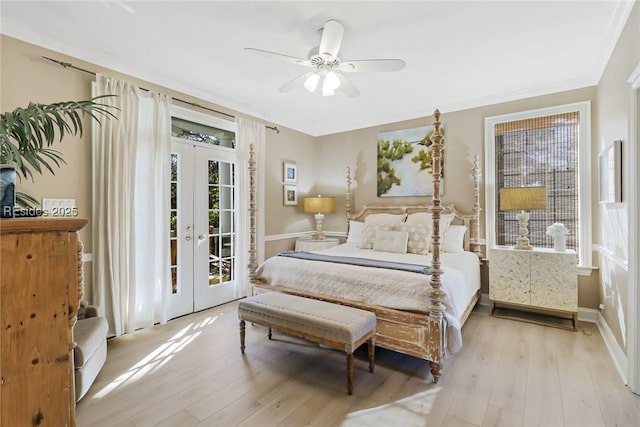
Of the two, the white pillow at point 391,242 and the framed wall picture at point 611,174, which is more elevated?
the framed wall picture at point 611,174

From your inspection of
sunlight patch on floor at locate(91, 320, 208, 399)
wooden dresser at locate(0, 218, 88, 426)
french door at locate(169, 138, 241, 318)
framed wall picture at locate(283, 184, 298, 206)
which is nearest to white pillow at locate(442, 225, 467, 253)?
framed wall picture at locate(283, 184, 298, 206)

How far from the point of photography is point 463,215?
408cm

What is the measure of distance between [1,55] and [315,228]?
168 inches

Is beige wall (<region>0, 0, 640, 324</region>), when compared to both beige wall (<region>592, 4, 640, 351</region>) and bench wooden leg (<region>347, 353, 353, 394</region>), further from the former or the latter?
bench wooden leg (<region>347, 353, 353, 394</region>)

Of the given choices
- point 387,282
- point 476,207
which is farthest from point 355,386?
point 476,207

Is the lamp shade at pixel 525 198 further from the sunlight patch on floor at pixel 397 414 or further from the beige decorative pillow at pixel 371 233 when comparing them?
the sunlight patch on floor at pixel 397 414

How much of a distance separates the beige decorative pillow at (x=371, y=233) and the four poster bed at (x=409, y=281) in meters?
0.01

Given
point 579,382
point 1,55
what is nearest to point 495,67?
point 579,382

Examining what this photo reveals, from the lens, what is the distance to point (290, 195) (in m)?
5.00

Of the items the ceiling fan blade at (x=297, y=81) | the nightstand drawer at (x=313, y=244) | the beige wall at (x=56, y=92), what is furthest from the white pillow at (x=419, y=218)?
the beige wall at (x=56, y=92)

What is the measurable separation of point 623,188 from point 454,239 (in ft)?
5.67

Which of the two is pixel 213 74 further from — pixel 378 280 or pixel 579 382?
pixel 579 382

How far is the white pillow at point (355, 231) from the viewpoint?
4.56m

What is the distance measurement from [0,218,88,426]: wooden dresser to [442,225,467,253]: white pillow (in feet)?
12.1
